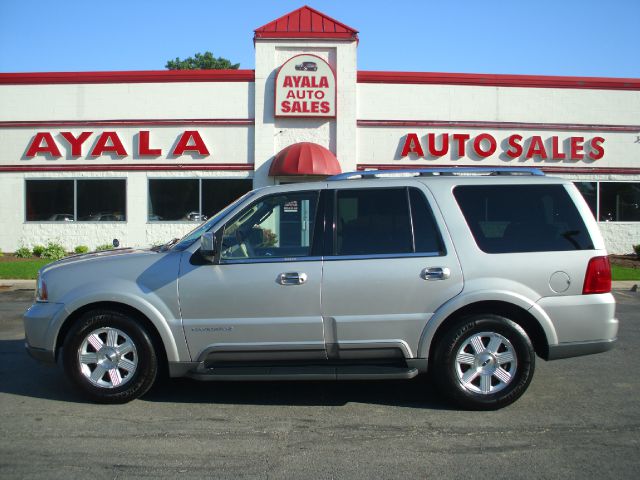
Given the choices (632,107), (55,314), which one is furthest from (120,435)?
(632,107)

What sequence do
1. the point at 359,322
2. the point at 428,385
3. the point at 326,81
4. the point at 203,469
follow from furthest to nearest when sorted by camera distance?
the point at 326,81
the point at 428,385
the point at 359,322
the point at 203,469

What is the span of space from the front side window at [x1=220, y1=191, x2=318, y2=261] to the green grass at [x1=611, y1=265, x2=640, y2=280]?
12.7 m

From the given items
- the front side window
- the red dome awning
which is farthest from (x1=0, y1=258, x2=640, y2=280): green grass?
the front side window

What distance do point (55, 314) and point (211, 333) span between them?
1358 millimetres

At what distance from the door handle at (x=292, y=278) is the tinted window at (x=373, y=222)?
1.24 ft

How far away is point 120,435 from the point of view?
4.77 m

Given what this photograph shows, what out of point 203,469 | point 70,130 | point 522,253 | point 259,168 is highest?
point 70,130

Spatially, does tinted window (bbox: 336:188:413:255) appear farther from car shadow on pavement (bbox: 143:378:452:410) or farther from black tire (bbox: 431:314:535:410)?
car shadow on pavement (bbox: 143:378:452:410)

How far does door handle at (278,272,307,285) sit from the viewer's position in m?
5.26

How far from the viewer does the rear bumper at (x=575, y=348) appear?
17.6ft

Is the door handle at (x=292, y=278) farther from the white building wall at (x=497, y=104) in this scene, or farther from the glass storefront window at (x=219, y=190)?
the white building wall at (x=497, y=104)

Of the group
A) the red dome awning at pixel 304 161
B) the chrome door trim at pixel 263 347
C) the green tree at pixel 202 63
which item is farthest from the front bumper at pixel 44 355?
the green tree at pixel 202 63

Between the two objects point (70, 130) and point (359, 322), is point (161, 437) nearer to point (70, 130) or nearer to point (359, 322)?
point (359, 322)

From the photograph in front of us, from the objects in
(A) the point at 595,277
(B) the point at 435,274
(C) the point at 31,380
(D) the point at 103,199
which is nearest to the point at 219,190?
(D) the point at 103,199
